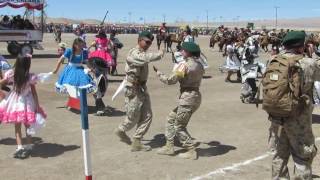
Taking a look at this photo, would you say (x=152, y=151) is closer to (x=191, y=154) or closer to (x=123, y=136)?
(x=123, y=136)

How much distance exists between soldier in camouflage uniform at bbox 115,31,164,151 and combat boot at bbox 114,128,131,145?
6.0 inches

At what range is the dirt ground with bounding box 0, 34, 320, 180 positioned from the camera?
7.36 meters

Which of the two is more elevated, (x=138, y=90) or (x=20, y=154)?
(x=138, y=90)

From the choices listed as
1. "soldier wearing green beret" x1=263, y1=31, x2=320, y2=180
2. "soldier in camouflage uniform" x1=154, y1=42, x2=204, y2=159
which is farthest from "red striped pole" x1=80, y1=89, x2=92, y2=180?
"soldier in camouflage uniform" x1=154, y1=42, x2=204, y2=159

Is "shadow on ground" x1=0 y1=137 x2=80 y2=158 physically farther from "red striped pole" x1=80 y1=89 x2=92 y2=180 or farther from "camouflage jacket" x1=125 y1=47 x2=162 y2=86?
"red striped pole" x1=80 y1=89 x2=92 y2=180

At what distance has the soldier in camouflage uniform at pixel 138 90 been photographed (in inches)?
329

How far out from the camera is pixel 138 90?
8.52 meters


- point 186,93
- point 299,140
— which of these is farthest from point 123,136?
point 299,140

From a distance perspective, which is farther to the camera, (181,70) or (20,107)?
(20,107)

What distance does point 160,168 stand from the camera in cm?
760

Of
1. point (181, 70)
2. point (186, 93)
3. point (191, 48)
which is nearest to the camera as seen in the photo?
point (181, 70)

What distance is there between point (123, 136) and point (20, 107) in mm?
1696

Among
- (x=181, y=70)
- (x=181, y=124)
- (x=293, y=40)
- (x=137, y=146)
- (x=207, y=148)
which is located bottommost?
(x=207, y=148)

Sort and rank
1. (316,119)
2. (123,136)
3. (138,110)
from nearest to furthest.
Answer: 1. (138,110)
2. (123,136)
3. (316,119)
